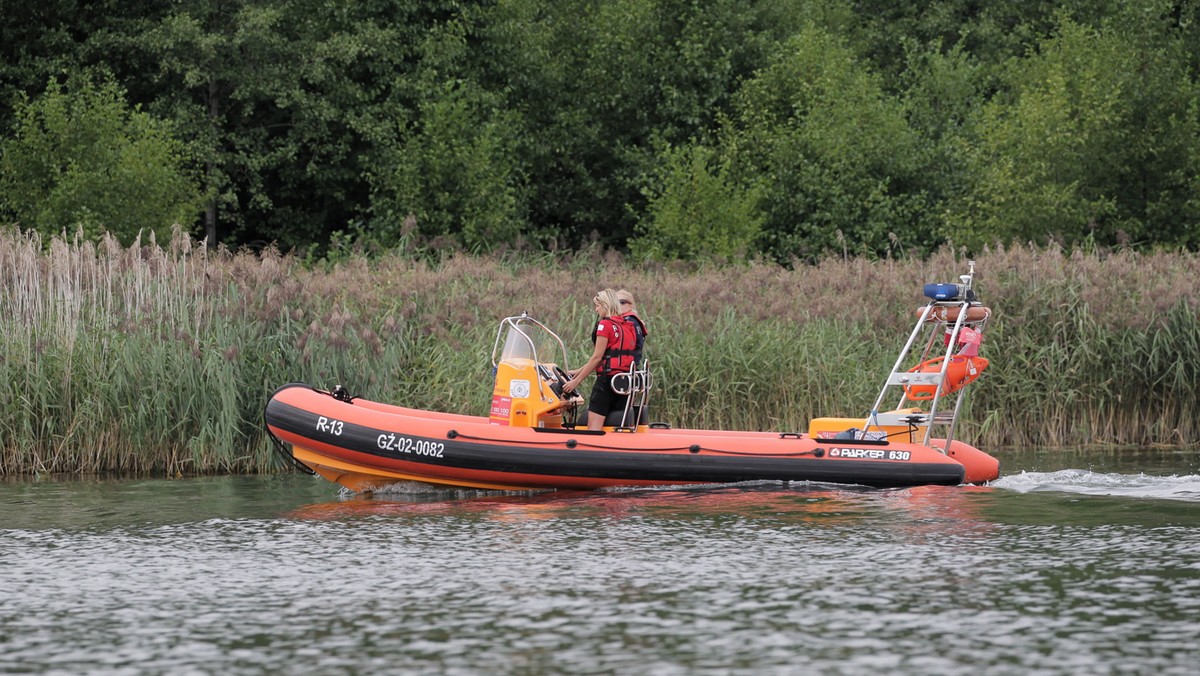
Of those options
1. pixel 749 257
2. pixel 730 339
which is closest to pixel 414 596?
pixel 730 339

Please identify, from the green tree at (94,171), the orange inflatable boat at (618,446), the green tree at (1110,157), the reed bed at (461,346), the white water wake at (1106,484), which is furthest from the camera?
the green tree at (1110,157)

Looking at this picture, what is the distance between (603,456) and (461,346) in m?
3.12

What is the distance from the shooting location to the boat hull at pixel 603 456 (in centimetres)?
1185

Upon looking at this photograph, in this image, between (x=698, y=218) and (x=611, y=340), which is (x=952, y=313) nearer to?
(x=611, y=340)

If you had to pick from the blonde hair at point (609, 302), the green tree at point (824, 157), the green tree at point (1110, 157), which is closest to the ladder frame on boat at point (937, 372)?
the blonde hair at point (609, 302)

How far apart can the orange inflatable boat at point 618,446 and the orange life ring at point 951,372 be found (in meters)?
0.02

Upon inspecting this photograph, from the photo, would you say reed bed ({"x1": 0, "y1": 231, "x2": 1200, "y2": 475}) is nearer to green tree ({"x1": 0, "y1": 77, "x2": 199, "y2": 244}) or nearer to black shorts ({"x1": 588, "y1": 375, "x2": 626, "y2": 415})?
black shorts ({"x1": 588, "y1": 375, "x2": 626, "y2": 415})

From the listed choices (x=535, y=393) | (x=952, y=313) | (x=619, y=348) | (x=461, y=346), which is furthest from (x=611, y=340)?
(x=461, y=346)

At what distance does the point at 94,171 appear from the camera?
22.3 m

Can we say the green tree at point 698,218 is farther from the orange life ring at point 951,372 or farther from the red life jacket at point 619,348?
the orange life ring at point 951,372

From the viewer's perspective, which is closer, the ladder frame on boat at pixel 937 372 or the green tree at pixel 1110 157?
the ladder frame on boat at pixel 937 372

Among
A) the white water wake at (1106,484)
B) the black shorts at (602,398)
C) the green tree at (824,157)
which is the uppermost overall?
the green tree at (824,157)

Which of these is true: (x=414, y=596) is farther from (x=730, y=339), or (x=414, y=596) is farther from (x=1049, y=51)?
(x=1049, y=51)

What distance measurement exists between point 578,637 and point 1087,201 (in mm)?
17452
